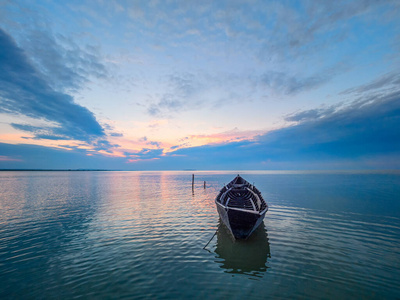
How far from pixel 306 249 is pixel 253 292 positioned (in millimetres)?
6432

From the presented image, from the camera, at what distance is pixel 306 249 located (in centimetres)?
1197

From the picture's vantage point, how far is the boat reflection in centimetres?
957

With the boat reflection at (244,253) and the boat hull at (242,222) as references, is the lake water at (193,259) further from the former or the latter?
the boat hull at (242,222)

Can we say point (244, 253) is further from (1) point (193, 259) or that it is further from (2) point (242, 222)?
(1) point (193, 259)

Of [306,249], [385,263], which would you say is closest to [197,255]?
[306,249]

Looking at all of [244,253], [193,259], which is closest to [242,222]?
[244,253]

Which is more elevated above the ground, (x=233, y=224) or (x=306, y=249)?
(x=233, y=224)

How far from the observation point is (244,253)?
11516 millimetres

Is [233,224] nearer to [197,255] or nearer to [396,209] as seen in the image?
[197,255]

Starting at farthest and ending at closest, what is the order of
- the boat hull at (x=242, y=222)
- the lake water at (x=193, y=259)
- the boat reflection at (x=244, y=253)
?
the boat hull at (x=242, y=222)
the boat reflection at (x=244, y=253)
the lake water at (x=193, y=259)

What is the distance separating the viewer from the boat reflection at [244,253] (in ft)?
31.4

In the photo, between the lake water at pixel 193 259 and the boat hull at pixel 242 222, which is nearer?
the lake water at pixel 193 259

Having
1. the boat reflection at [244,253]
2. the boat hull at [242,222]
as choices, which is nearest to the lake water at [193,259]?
the boat reflection at [244,253]

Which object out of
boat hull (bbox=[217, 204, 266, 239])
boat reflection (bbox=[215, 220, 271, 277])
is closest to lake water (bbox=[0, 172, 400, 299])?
boat reflection (bbox=[215, 220, 271, 277])
